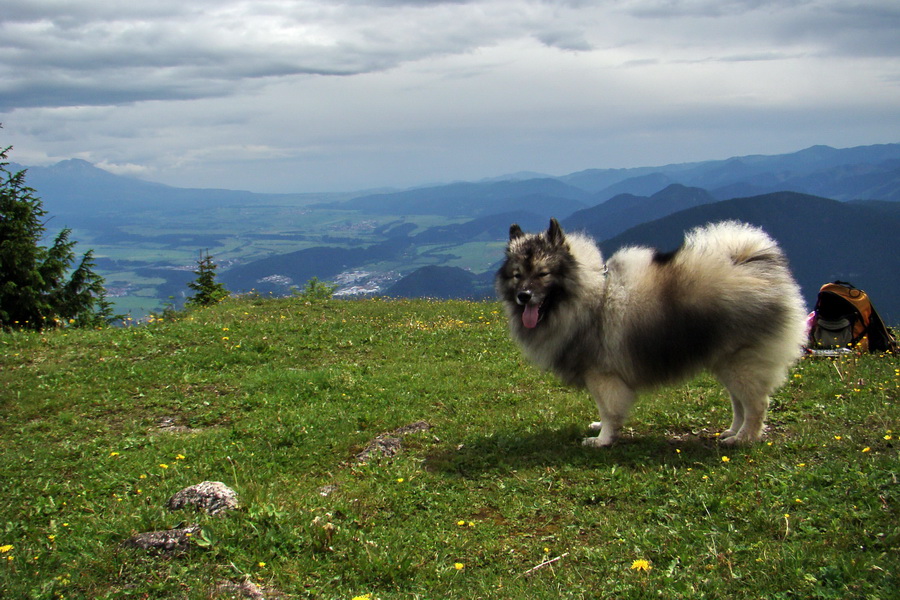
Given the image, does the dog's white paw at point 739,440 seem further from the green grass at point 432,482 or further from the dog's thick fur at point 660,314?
the green grass at point 432,482

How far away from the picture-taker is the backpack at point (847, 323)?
12995mm

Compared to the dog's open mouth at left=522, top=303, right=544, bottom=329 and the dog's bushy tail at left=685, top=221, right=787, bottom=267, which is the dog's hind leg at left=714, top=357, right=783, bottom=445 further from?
the dog's open mouth at left=522, top=303, right=544, bottom=329

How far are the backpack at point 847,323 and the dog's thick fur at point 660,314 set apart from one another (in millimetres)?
5908

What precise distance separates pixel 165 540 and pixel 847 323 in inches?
541

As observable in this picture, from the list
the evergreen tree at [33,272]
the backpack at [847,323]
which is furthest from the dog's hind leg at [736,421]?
the evergreen tree at [33,272]

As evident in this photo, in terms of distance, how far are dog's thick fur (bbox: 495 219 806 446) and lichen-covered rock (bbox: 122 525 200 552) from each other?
17.1 feet

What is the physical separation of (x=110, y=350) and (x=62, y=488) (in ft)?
25.0

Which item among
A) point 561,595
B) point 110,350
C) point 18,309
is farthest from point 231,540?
point 18,309

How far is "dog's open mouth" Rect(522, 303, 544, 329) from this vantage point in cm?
904

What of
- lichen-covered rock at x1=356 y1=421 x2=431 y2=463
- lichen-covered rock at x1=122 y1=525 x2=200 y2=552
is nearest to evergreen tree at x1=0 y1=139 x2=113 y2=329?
lichen-covered rock at x1=356 y1=421 x2=431 y2=463

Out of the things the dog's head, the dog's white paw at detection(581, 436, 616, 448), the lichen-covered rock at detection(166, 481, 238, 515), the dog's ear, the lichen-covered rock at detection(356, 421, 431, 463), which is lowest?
the lichen-covered rock at detection(356, 421, 431, 463)

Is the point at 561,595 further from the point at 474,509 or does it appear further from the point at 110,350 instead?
the point at 110,350

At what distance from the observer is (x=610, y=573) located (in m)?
5.57

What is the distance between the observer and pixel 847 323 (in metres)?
13.4
